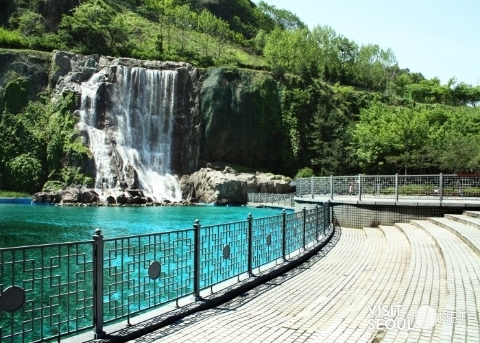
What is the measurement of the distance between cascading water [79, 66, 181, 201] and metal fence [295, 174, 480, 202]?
24.9 m

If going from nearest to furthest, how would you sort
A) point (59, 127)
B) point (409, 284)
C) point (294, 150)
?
point (409, 284), point (59, 127), point (294, 150)

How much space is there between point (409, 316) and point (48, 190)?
38.2 m

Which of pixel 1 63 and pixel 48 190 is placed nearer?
pixel 48 190

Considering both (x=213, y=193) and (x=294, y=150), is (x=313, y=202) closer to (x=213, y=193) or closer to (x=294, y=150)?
(x=213, y=193)

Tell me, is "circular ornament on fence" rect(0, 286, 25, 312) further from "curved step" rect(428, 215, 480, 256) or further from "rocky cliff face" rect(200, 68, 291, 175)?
"rocky cliff face" rect(200, 68, 291, 175)

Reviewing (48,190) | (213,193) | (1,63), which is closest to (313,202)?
(213,193)

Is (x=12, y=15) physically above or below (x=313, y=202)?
above

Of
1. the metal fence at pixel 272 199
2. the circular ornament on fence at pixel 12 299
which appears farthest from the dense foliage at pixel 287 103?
the circular ornament on fence at pixel 12 299

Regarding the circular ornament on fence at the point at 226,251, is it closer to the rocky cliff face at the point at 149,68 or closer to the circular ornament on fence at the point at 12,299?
the circular ornament on fence at the point at 12,299

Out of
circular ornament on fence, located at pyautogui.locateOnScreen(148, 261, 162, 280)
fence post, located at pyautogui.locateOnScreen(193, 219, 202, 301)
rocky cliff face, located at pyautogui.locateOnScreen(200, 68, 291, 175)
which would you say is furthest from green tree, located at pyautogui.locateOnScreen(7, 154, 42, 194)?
circular ornament on fence, located at pyautogui.locateOnScreen(148, 261, 162, 280)

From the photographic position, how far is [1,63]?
143 ft

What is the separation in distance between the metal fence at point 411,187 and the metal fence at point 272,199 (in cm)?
1496

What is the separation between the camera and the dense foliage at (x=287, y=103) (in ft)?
132

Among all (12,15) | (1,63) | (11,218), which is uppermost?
(12,15)
